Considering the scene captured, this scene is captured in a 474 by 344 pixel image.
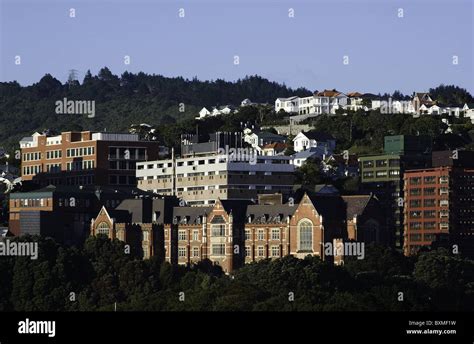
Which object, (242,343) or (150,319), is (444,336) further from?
(150,319)

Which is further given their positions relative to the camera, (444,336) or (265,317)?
(265,317)

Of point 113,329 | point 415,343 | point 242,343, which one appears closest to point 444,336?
point 415,343

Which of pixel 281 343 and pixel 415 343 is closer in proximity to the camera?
pixel 415 343

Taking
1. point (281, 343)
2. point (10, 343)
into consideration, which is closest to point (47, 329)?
point (10, 343)

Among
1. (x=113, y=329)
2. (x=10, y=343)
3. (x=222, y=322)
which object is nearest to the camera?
(x=10, y=343)

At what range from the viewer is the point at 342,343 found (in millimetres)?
149875

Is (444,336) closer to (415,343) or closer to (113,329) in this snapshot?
(415,343)

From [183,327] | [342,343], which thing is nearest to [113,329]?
[183,327]

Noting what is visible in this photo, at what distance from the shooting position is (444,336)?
147000 mm

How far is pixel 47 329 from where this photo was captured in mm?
145875

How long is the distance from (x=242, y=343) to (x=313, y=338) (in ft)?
22.7

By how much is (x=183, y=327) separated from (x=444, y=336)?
770 inches

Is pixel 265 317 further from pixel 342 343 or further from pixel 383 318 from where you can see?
pixel 342 343

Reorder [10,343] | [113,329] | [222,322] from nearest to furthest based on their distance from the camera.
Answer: [10,343]
[113,329]
[222,322]
